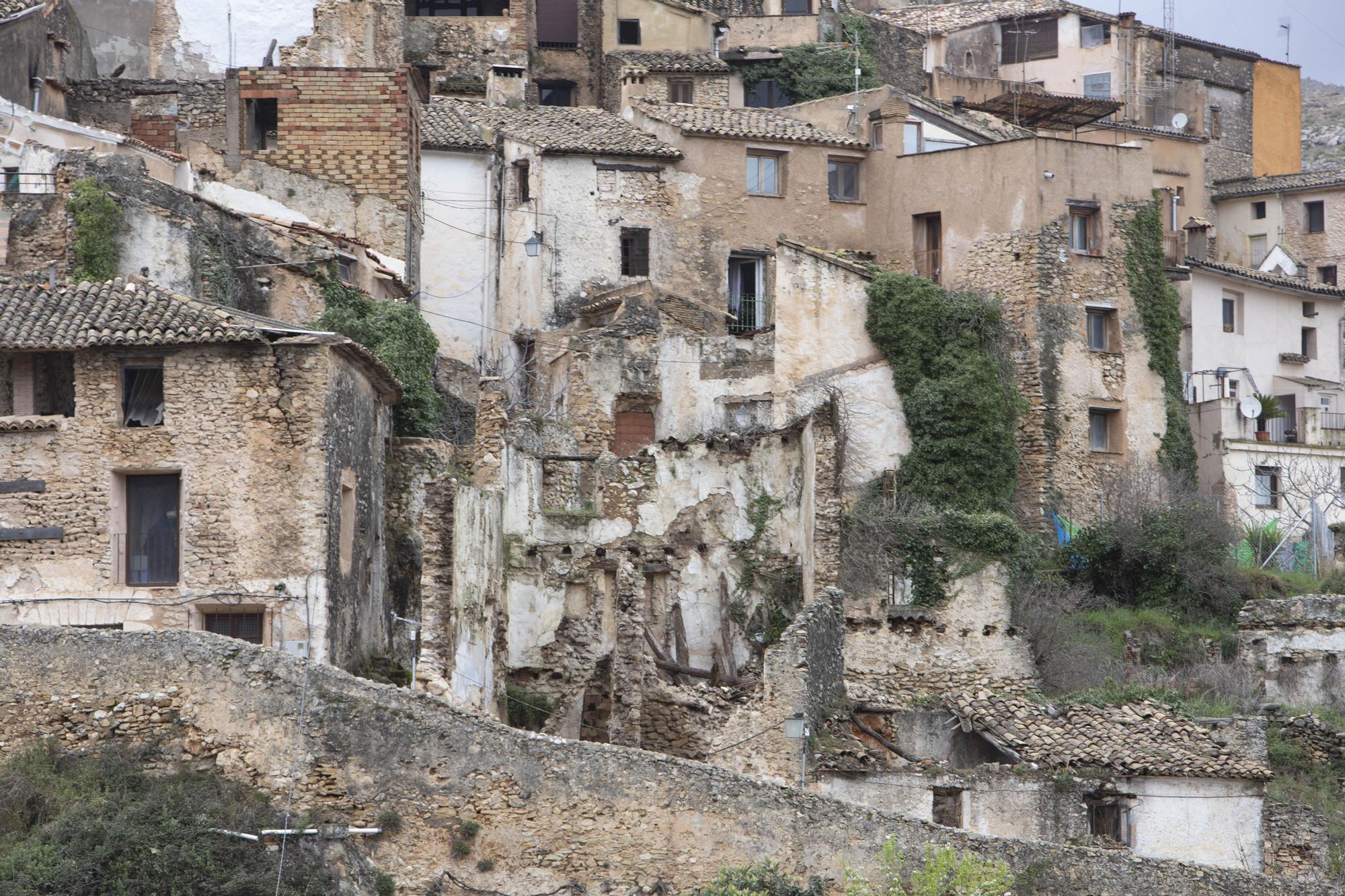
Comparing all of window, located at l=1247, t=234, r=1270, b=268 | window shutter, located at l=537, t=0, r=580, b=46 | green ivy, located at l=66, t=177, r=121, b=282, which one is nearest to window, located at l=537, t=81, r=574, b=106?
window shutter, located at l=537, t=0, r=580, b=46

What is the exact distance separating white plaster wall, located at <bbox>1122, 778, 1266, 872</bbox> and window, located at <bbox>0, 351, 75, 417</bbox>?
601 inches

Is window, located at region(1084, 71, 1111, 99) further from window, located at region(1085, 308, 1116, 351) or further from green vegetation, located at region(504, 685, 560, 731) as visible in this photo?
green vegetation, located at region(504, 685, 560, 731)

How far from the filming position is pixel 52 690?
25.0 metres

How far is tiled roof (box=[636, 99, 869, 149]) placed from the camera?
1821 inches

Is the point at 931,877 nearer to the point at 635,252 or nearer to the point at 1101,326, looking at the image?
the point at 1101,326

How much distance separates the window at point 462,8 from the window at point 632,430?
19.2 metres

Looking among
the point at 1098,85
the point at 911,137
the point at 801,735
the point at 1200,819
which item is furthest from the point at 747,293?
the point at 1098,85

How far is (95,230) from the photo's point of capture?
110 feet

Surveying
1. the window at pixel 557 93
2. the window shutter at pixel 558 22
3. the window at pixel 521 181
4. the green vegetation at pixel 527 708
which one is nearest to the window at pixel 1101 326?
the window at pixel 521 181

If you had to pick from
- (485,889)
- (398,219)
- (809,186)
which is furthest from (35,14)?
(485,889)

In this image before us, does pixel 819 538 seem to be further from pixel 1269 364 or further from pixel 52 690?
pixel 1269 364

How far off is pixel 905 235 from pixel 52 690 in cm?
2475

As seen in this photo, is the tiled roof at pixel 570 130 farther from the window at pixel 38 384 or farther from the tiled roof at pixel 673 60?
the window at pixel 38 384

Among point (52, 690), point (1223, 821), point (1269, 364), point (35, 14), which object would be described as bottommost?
point (1223, 821)
